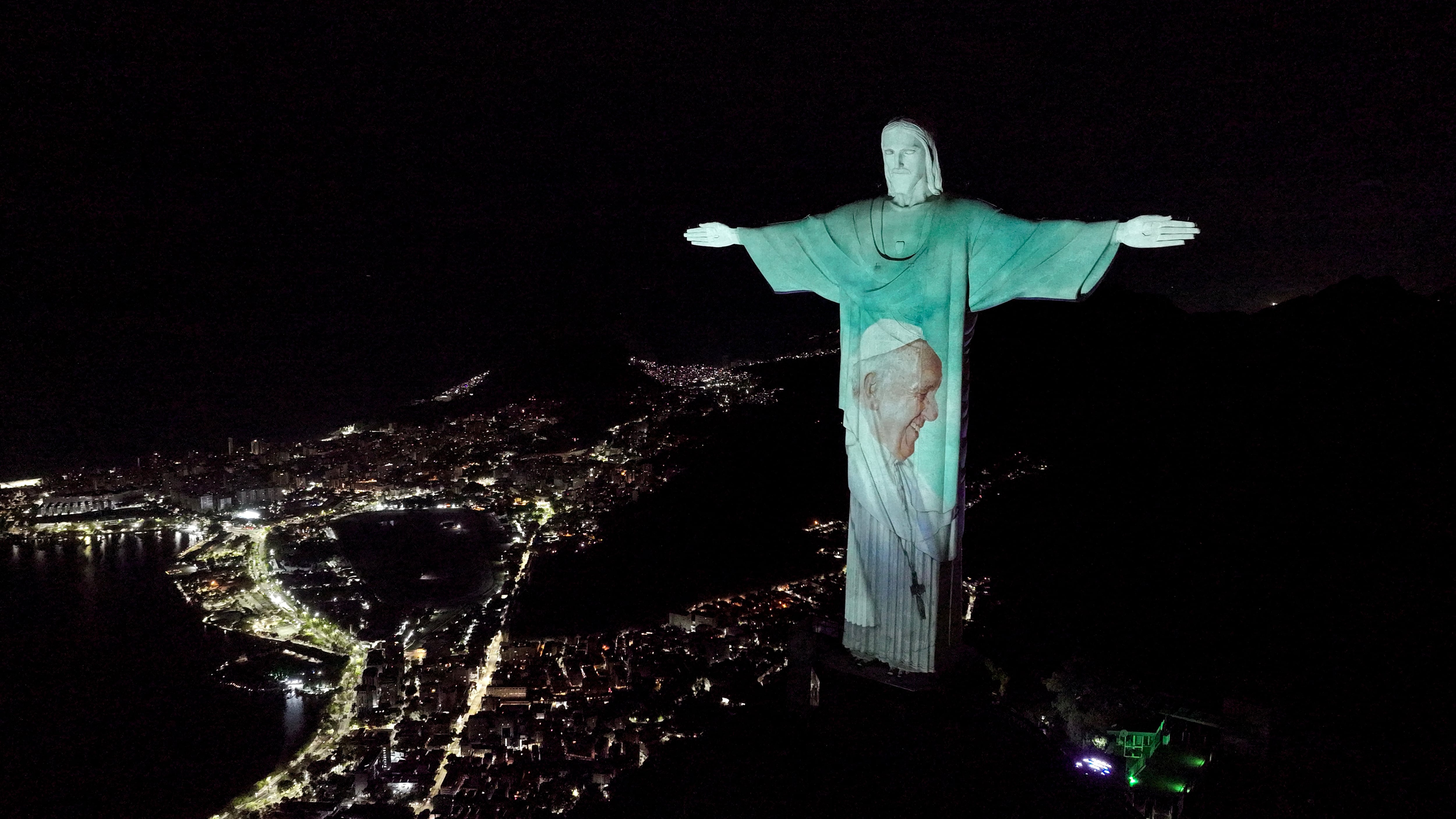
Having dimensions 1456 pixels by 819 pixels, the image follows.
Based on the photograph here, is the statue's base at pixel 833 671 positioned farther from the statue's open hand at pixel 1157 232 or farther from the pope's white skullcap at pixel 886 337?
the statue's open hand at pixel 1157 232

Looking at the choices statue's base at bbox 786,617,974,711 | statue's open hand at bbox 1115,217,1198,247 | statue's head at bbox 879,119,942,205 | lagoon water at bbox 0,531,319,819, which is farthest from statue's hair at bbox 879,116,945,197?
lagoon water at bbox 0,531,319,819

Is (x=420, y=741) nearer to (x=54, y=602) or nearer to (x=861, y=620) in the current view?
(x=861, y=620)

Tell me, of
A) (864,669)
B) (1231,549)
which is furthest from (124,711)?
(1231,549)

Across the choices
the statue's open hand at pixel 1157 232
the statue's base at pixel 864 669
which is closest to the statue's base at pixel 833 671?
the statue's base at pixel 864 669

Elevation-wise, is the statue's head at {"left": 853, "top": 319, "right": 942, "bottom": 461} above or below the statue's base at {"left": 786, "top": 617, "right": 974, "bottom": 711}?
above

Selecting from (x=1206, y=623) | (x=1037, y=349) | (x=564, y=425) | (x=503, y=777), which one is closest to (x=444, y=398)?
(x=564, y=425)

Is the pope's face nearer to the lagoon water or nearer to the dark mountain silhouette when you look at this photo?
the dark mountain silhouette
